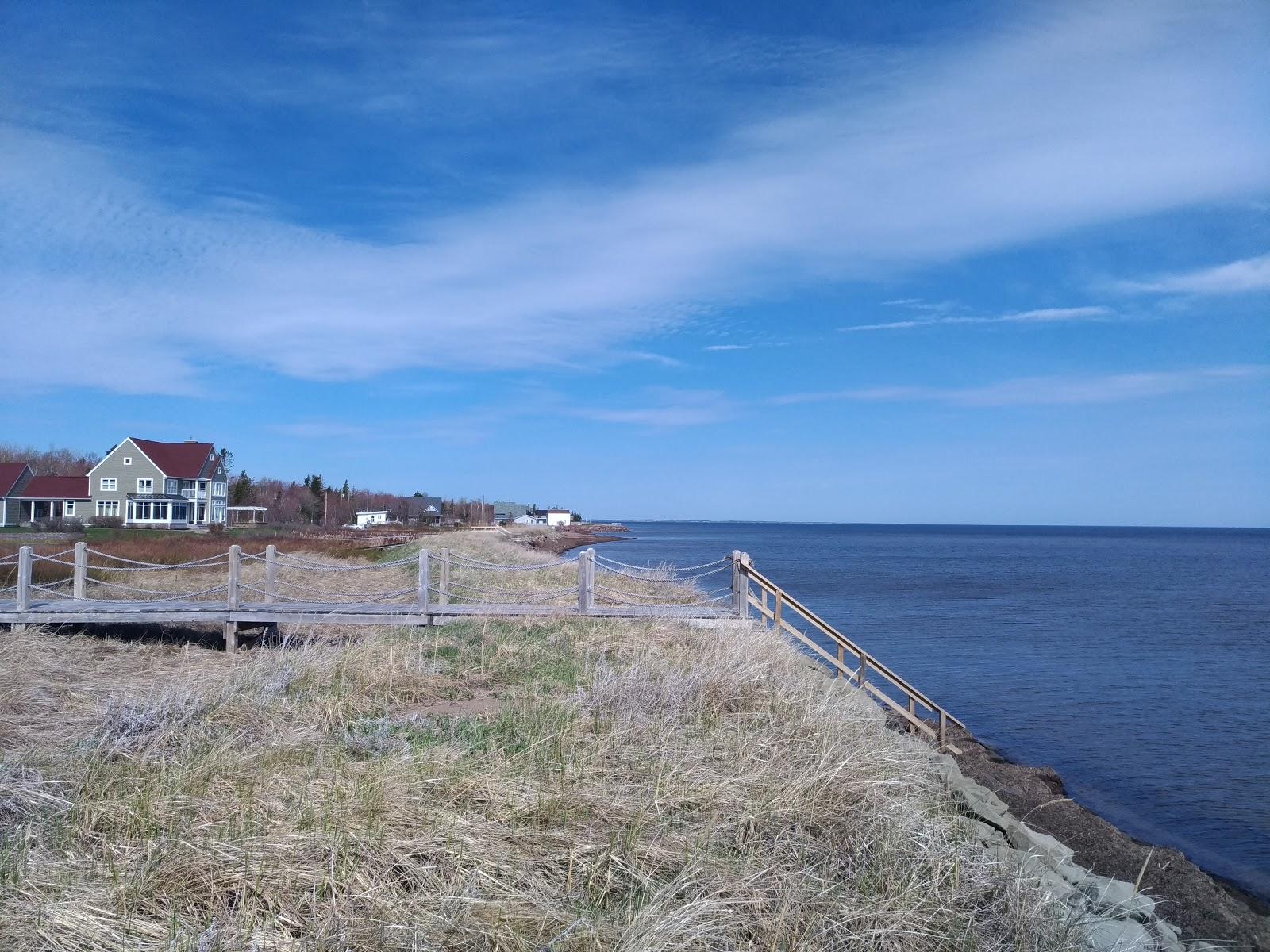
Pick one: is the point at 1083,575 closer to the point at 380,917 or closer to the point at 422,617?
the point at 422,617

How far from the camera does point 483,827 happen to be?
16.1 feet

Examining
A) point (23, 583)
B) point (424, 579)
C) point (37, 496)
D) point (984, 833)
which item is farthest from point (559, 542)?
point (984, 833)

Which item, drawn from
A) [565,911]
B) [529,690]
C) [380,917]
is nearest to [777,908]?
[565,911]

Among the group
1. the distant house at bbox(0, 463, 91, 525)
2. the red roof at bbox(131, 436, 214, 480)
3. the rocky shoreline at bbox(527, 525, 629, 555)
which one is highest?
the red roof at bbox(131, 436, 214, 480)

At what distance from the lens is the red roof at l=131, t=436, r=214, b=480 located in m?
63.5

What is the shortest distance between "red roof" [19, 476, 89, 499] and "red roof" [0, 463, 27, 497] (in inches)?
51.5

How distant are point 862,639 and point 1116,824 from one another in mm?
13335

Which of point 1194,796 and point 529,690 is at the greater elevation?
point 529,690

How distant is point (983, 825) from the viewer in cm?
752

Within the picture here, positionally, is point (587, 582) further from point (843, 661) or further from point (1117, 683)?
point (1117, 683)

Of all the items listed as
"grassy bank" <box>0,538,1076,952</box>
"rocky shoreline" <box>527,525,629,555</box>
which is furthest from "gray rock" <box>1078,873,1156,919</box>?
"rocky shoreline" <box>527,525,629,555</box>

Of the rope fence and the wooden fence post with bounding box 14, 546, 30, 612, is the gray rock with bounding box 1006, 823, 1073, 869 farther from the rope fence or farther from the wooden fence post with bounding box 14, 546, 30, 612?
the wooden fence post with bounding box 14, 546, 30, 612

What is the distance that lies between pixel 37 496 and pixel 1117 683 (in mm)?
66539

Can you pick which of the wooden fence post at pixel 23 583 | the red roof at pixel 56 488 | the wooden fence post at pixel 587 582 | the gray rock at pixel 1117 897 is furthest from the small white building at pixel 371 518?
the gray rock at pixel 1117 897
